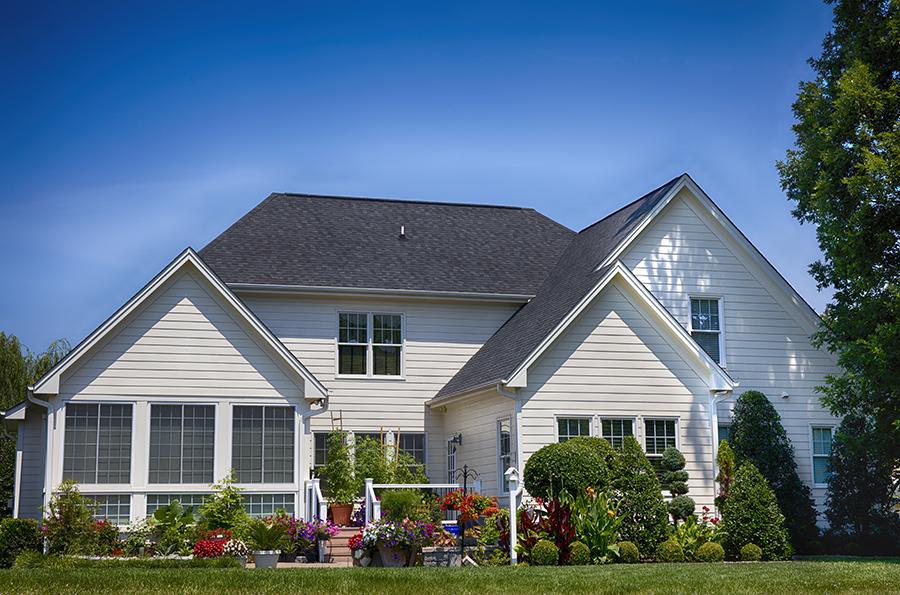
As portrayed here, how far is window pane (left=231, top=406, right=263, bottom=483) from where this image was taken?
73.0ft

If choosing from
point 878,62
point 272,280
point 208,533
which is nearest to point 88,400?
point 208,533

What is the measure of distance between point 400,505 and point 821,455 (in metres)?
11.8

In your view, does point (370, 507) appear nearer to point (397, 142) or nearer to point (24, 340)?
point (397, 142)

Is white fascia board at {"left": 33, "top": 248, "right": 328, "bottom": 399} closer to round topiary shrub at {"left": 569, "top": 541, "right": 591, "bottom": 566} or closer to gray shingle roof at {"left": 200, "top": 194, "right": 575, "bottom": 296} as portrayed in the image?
gray shingle roof at {"left": 200, "top": 194, "right": 575, "bottom": 296}

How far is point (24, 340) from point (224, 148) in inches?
992

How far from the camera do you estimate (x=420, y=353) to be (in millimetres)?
27266

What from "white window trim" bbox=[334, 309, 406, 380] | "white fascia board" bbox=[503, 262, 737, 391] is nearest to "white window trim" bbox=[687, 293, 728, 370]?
"white fascia board" bbox=[503, 262, 737, 391]

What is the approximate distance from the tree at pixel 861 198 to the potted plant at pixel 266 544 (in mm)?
12031

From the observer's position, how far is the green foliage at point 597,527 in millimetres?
18078

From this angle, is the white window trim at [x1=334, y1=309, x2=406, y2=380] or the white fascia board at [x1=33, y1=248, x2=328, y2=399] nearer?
the white fascia board at [x1=33, y1=248, x2=328, y2=399]

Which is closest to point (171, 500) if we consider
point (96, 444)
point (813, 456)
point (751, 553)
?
point (96, 444)

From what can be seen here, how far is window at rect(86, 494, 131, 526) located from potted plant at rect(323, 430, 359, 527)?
4791 millimetres

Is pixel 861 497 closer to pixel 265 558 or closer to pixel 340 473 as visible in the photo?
pixel 340 473

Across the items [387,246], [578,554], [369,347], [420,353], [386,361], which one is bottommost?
Result: [578,554]
